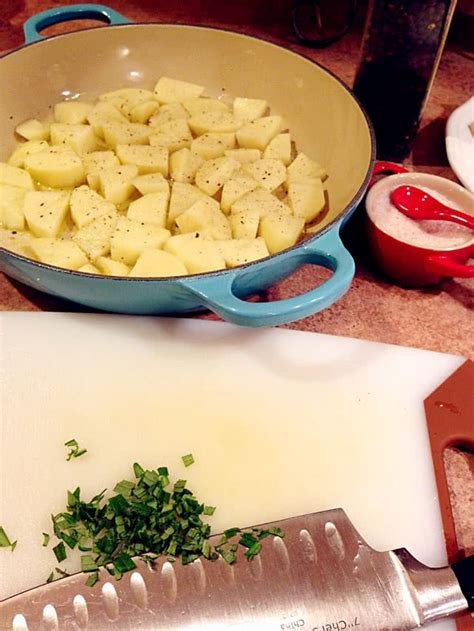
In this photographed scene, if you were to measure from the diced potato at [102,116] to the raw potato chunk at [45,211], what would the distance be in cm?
23

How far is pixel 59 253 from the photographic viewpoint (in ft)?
3.27

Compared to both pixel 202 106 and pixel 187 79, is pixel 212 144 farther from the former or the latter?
pixel 187 79

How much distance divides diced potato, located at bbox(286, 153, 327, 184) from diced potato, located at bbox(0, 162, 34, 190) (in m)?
0.48

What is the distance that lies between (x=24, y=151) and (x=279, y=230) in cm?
52

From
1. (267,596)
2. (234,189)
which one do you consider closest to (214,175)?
(234,189)

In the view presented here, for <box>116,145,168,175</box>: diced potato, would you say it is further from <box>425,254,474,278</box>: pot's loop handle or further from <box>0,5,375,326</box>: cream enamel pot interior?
<box>425,254,474,278</box>: pot's loop handle

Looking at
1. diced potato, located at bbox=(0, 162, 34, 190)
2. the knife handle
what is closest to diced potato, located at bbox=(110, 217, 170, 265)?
diced potato, located at bbox=(0, 162, 34, 190)

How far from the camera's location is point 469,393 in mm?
949

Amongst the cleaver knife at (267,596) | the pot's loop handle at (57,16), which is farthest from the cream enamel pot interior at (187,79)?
the cleaver knife at (267,596)

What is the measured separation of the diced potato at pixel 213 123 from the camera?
1.27 m

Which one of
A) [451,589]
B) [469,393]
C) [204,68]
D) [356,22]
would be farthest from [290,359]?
[356,22]

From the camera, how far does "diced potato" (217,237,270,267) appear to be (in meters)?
1.00

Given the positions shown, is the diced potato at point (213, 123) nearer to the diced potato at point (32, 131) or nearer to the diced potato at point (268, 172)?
the diced potato at point (268, 172)

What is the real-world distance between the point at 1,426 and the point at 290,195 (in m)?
0.63
